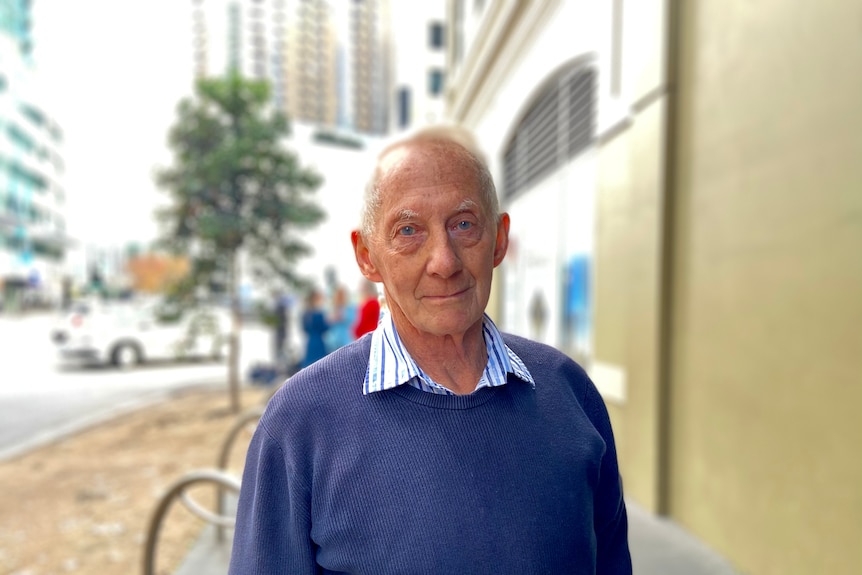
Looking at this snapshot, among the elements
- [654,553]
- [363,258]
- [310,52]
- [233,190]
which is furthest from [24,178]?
[363,258]

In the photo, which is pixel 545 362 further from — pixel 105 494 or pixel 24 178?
pixel 24 178

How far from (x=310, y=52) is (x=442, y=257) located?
11374cm

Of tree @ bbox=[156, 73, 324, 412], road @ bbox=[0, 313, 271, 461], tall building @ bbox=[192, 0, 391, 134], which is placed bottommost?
road @ bbox=[0, 313, 271, 461]

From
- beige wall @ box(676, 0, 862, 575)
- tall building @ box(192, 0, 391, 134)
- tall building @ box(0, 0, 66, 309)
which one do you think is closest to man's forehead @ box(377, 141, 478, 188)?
beige wall @ box(676, 0, 862, 575)

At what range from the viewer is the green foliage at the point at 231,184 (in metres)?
8.69

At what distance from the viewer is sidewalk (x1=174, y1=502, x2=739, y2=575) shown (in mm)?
3775

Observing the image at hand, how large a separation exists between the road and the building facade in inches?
254

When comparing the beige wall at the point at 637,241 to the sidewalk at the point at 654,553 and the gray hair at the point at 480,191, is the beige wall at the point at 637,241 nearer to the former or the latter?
the sidewalk at the point at 654,553

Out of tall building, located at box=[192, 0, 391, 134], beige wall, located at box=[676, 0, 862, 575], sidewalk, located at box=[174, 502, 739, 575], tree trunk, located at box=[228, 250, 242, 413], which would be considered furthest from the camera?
tall building, located at box=[192, 0, 391, 134]

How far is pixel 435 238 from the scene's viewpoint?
124cm

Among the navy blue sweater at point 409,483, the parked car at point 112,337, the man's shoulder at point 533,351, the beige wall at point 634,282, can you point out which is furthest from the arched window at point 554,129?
the parked car at point 112,337

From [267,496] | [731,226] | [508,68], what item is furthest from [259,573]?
[508,68]

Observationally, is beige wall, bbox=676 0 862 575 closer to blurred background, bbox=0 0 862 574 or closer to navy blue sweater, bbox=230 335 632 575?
blurred background, bbox=0 0 862 574

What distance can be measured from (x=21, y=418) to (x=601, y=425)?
9.90m
